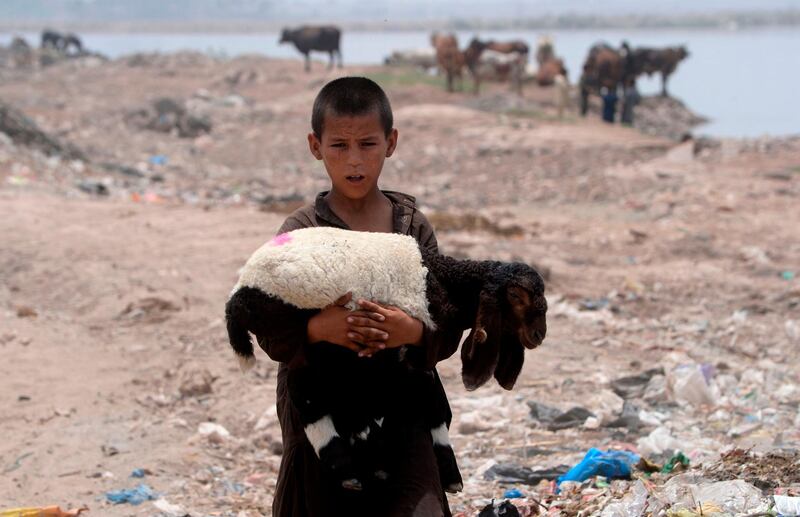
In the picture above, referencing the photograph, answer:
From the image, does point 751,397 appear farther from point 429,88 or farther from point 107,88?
point 107,88

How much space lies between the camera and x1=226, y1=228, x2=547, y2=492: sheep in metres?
2.31

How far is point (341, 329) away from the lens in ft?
7.55

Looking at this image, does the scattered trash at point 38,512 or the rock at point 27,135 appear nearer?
the scattered trash at point 38,512

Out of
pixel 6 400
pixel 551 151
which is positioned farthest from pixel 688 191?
pixel 6 400

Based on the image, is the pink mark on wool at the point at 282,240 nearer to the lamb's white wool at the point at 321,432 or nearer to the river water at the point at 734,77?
the lamb's white wool at the point at 321,432

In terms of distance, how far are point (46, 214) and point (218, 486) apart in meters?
5.92

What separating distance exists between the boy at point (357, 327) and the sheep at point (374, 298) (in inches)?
1.5

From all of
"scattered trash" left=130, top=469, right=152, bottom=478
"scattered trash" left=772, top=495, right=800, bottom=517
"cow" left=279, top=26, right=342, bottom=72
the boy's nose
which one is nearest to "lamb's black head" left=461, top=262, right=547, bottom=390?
the boy's nose

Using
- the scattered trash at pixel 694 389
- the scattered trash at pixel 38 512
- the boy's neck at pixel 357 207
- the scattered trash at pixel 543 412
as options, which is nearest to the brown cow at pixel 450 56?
the scattered trash at pixel 694 389

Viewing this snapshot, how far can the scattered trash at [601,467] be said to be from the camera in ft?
12.2

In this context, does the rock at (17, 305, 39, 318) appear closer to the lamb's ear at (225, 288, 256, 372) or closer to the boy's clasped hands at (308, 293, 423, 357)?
the lamb's ear at (225, 288, 256, 372)

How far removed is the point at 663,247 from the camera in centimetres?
927

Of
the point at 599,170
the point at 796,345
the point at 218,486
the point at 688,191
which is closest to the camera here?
the point at 218,486

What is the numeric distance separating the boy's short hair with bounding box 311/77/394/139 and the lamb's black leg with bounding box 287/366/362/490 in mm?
643
